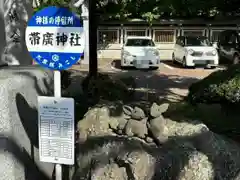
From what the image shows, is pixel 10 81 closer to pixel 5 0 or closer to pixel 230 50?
pixel 5 0

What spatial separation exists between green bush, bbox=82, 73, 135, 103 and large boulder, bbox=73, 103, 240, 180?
348 centimetres

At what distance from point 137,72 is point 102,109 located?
1060 cm

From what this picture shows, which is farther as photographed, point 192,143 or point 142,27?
point 142,27

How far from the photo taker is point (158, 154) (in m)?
3.41

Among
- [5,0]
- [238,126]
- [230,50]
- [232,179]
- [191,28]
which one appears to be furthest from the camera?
[191,28]

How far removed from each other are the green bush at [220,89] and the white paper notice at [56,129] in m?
3.45

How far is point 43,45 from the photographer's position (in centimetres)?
294

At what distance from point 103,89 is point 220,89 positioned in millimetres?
2693

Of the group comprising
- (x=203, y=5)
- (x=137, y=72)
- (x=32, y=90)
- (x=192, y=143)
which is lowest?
(x=137, y=72)

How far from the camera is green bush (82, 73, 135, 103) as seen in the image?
739 centimetres

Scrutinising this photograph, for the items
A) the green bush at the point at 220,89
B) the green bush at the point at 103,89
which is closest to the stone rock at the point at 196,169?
the green bush at the point at 220,89

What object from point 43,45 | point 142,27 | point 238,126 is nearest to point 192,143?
point 43,45

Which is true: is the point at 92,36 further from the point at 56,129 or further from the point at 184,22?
the point at 184,22

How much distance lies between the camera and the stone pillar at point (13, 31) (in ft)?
18.6
